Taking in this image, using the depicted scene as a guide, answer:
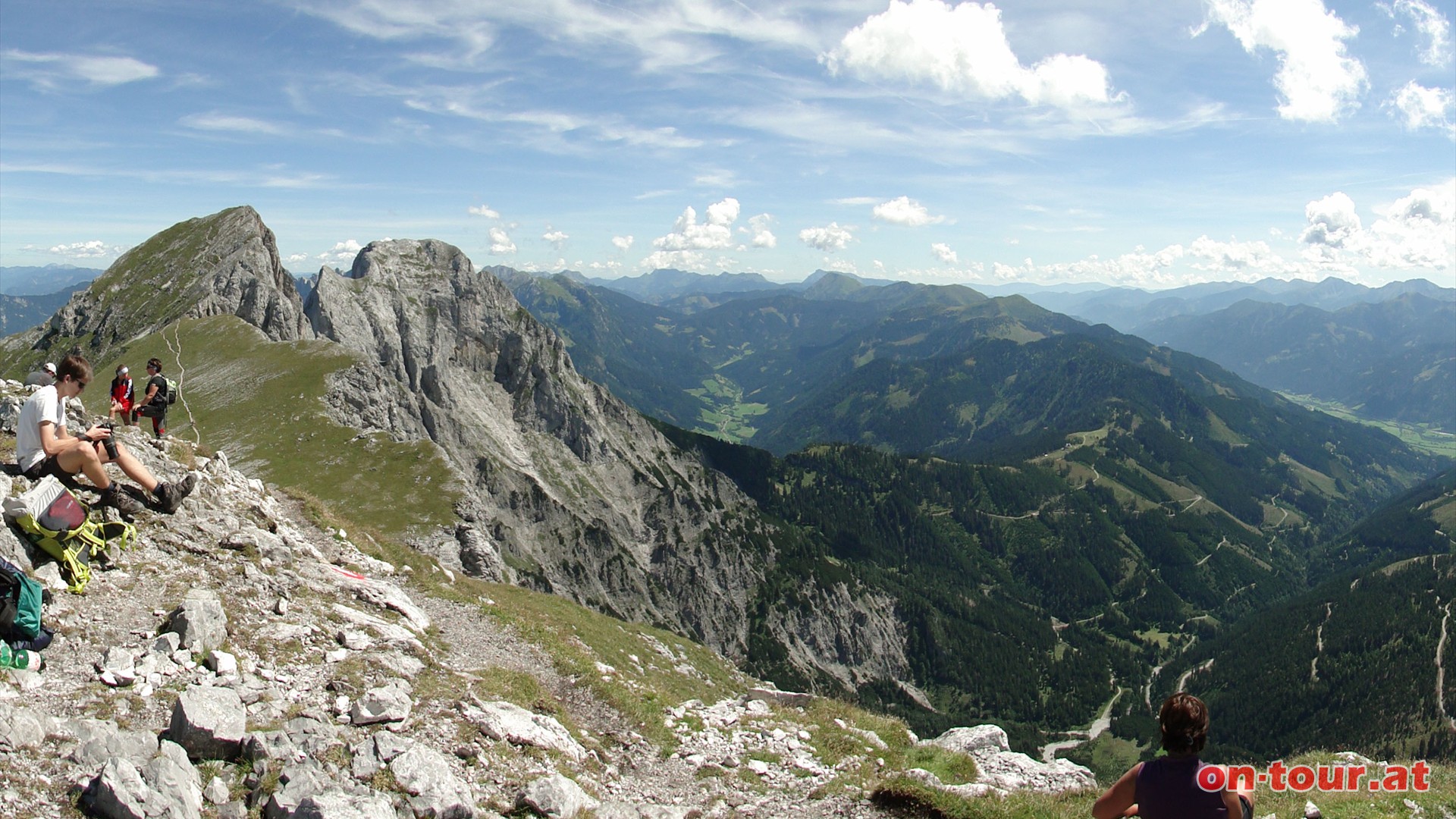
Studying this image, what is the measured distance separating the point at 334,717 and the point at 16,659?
5356 millimetres

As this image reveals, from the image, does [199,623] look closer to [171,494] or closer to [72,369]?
[171,494]

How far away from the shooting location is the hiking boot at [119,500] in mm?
17719

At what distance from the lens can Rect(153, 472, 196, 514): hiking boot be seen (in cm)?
1894

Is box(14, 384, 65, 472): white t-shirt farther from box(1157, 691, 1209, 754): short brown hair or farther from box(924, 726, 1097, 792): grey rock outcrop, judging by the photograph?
box(924, 726, 1097, 792): grey rock outcrop

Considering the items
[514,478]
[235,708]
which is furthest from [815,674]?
[235,708]

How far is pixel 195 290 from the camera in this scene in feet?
430

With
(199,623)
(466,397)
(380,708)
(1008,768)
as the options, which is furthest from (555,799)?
(466,397)

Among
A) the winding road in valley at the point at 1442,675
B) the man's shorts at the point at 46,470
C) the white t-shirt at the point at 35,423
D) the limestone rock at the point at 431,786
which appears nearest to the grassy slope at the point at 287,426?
the man's shorts at the point at 46,470

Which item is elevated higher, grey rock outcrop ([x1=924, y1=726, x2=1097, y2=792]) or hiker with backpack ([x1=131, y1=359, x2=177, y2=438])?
hiker with backpack ([x1=131, y1=359, x2=177, y2=438])

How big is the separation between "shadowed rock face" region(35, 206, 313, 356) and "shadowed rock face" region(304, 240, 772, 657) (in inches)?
529

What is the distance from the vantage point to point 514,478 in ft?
438

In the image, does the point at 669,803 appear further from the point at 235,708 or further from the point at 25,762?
the point at 25,762

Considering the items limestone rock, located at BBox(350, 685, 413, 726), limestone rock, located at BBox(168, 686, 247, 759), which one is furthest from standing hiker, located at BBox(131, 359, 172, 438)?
limestone rock, located at BBox(168, 686, 247, 759)

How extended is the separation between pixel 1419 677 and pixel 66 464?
257852mm
